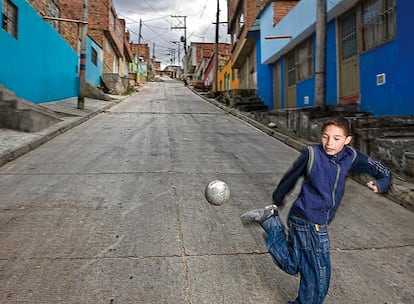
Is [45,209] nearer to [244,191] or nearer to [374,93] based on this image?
[244,191]

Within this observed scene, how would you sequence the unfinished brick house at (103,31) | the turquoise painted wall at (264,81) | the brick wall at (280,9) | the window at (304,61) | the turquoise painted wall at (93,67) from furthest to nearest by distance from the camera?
the turquoise painted wall at (93,67), the unfinished brick house at (103,31), the turquoise painted wall at (264,81), the brick wall at (280,9), the window at (304,61)

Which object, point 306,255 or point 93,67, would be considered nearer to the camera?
point 306,255

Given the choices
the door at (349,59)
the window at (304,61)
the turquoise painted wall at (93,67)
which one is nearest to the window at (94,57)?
the turquoise painted wall at (93,67)

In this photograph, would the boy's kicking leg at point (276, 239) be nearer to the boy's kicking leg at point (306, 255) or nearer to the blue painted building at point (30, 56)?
the boy's kicking leg at point (306, 255)

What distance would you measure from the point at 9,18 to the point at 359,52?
1020 centimetres

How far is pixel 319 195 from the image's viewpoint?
2.51m

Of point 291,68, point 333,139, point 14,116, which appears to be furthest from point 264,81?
point 333,139

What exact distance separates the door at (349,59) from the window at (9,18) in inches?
384

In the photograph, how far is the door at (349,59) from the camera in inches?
398

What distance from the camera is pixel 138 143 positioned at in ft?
30.9

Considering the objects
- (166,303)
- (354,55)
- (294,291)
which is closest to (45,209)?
(166,303)

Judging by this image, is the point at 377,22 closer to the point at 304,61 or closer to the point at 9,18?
the point at 304,61

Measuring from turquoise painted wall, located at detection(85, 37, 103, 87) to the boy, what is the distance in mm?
23097

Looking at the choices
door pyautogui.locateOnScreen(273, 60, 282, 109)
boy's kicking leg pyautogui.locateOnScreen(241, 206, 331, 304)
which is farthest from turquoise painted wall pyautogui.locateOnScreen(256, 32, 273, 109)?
boy's kicking leg pyautogui.locateOnScreen(241, 206, 331, 304)
